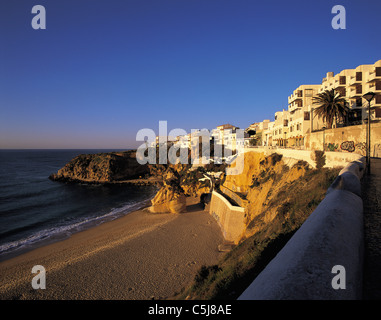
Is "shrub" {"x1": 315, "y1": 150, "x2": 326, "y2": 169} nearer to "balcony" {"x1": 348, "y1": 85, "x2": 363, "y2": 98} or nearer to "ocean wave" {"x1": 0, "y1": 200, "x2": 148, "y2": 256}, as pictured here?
"balcony" {"x1": 348, "y1": 85, "x2": 363, "y2": 98}

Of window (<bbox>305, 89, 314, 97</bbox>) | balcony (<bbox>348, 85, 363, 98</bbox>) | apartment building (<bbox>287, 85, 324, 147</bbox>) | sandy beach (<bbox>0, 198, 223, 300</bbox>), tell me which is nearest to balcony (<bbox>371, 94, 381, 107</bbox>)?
balcony (<bbox>348, 85, 363, 98</bbox>)

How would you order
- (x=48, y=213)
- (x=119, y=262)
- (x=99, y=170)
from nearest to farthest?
1. (x=119, y=262)
2. (x=48, y=213)
3. (x=99, y=170)

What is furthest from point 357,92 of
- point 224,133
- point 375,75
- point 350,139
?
point 224,133

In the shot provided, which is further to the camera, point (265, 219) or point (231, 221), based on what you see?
point (231, 221)

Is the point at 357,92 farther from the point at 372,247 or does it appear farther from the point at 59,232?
the point at 59,232

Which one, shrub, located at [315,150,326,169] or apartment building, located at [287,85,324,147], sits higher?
apartment building, located at [287,85,324,147]

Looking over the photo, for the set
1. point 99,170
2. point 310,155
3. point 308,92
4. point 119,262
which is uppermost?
point 308,92

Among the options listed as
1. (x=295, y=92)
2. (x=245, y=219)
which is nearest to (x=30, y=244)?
(x=245, y=219)

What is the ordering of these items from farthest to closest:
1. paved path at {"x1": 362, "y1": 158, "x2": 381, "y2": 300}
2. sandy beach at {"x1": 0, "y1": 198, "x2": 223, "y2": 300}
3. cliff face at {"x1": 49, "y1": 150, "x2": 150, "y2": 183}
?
cliff face at {"x1": 49, "y1": 150, "x2": 150, "y2": 183}, sandy beach at {"x1": 0, "y1": 198, "x2": 223, "y2": 300}, paved path at {"x1": 362, "y1": 158, "x2": 381, "y2": 300}

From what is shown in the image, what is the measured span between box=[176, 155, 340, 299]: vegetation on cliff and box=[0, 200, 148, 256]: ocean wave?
67.7 feet

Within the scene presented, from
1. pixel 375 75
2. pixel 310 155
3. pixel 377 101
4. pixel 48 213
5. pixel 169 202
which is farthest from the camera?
pixel 48 213

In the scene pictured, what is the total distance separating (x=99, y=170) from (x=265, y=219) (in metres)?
70.5

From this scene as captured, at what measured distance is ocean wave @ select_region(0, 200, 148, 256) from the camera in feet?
74.1

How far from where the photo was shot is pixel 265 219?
50.5ft
